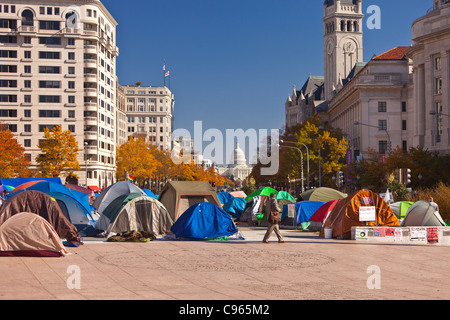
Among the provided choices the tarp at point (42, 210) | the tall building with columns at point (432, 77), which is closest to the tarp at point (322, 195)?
the tarp at point (42, 210)

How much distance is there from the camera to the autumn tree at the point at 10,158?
68.2 metres

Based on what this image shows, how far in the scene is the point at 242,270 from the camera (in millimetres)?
16625

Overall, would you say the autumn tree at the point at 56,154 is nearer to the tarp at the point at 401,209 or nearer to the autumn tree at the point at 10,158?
the autumn tree at the point at 10,158

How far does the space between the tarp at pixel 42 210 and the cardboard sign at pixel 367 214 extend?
39.6ft

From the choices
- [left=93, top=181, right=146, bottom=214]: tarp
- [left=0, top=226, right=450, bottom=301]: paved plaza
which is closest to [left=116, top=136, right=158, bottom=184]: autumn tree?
[left=93, top=181, right=146, bottom=214]: tarp

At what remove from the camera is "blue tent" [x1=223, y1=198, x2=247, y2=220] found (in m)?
45.6

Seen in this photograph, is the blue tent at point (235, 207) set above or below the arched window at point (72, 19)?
below

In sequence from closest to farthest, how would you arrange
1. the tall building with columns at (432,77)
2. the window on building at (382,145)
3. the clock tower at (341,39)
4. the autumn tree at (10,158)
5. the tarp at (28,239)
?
1. the tarp at (28,239)
2. the tall building with columns at (432,77)
3. the autumn tree at (10,158)
4. the window on building at (382,145)
5. the clock tower at (341,39)

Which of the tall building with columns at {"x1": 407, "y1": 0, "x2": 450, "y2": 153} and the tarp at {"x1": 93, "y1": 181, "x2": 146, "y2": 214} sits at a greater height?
the tall building with columns at {"x1": 407, "y1": 0, "x2": 450, "y2": 153}

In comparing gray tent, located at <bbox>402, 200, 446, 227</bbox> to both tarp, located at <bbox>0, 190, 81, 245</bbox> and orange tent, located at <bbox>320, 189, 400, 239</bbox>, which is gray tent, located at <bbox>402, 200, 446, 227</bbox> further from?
tarp, located at <bbox>0, 190, 81, 245</bbox>

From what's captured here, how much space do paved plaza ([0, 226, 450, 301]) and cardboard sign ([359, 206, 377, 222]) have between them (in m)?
3.05
